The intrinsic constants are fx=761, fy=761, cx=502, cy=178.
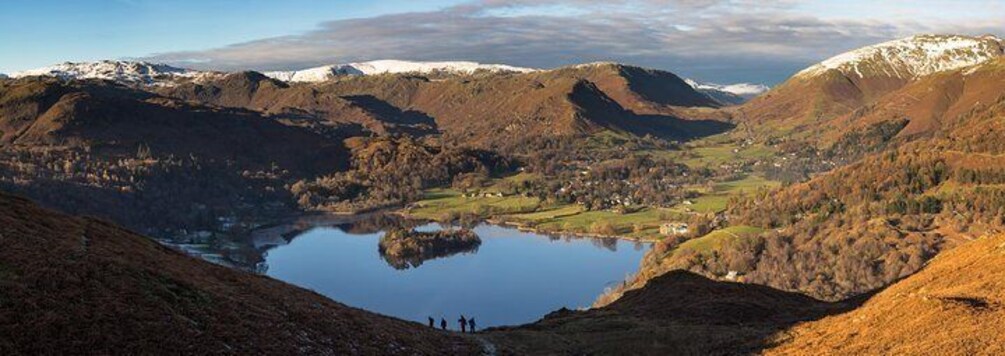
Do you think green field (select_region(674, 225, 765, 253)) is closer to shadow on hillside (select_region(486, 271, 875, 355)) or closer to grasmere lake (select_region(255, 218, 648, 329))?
grasmere lake (select_region(255, 218, 648, 329))

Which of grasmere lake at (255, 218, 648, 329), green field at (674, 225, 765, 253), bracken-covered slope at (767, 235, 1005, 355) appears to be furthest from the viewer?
green field at (674, 225, 765, 253)

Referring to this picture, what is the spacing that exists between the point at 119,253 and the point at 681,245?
16128cm

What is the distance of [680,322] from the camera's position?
5469cm

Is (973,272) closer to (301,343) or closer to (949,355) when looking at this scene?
(949,355)

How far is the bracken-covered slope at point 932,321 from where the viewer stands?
30141 mm

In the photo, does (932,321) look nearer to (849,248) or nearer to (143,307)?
(143,307)

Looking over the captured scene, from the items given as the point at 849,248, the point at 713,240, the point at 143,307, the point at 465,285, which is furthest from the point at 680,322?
the point at 713,240

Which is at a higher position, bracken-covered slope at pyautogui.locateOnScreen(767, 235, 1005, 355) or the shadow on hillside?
bracken-covered slope at pyautogui.locateOnScreen(767, 235, 1005, 355)

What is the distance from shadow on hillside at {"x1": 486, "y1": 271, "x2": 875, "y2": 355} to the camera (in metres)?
43.9

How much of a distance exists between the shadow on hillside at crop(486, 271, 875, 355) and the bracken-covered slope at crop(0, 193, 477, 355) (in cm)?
815

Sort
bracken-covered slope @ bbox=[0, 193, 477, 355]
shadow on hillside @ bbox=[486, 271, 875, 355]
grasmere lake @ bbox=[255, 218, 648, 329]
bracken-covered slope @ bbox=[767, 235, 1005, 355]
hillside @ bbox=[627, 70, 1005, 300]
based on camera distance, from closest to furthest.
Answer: bracken-covered slope @ bbox=[0, 193, 477, 355]
bracken-covered slope @ bbox=[767, 235, 1005, 355]
shadow on hillside @ bbox=[486, 271, 875, 355]
hillside @ bbox=[627, 70, 1005, 300]
grasmere lake @ bbox=[255, 218, 648, 329]

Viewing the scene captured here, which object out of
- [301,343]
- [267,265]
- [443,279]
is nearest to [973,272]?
[301,343]

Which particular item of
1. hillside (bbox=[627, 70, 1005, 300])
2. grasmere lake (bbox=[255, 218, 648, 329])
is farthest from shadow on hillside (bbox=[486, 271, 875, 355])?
hillside (bbox=[627, 70, 1005, 300])

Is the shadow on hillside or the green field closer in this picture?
the shadow on hillside
